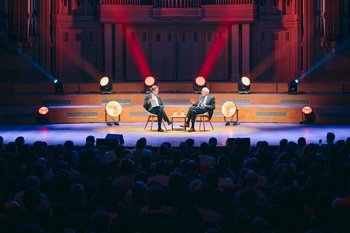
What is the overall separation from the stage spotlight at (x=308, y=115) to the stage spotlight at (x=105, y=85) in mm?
4729

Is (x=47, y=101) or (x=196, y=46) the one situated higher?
(x=196, y=46)

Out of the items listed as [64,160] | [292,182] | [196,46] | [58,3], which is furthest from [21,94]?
[292,182]

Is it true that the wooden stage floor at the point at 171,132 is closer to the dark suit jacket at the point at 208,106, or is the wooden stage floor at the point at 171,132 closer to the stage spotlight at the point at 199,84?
the dark suit jacket at the point at 208,106

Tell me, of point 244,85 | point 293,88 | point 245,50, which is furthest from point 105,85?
point 293,88

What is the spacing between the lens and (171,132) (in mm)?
13070

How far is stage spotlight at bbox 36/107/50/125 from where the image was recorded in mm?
14562

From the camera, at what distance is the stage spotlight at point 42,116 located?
1456 centimetres

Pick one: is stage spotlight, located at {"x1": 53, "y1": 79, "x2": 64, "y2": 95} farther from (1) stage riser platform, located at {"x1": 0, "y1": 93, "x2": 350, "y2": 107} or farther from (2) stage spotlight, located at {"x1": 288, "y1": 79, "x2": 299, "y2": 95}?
(2) stage spotlight, located at {"x1": 288, "y1": 79, "x2": 299, "y2": 95}

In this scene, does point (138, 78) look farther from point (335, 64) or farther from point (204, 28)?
point (335, 64)

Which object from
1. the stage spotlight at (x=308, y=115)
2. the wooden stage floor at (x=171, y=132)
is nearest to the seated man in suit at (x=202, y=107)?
the wooden stage floor at (x=171, y=132)

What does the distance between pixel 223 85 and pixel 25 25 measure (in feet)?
17.3

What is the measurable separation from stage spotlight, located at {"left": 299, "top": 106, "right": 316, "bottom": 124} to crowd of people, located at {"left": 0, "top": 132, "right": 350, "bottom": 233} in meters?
7.35

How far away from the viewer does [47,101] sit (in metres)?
15.6

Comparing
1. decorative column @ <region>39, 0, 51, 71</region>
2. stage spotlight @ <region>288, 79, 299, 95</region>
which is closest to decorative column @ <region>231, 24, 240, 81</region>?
stage spotlight @ <region>288, 79, 299, 95</region>
